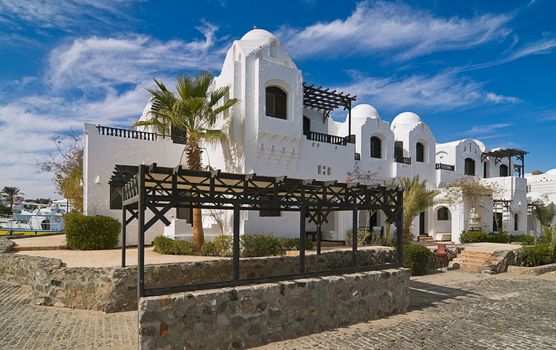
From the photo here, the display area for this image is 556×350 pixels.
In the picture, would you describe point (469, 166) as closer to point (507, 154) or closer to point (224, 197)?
point (507, 154)

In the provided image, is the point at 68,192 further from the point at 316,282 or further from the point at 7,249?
the point at 316,282

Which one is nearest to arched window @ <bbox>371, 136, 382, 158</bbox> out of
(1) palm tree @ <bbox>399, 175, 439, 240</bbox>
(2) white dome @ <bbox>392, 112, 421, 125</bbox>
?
(1) palm tree @ <bbox>399, 175, 439, 240</bbox>

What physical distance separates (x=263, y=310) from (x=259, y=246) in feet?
25.6

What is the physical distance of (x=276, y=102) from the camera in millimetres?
17781

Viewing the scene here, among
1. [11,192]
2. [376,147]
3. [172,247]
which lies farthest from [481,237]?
[11,192]

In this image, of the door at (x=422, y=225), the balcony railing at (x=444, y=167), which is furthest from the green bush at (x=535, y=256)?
the balcony railing at (x=444, y=167)

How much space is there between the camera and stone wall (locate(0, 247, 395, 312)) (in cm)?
903

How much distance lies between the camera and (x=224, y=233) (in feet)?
54.0

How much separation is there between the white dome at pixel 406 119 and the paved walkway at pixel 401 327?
56.7 feet

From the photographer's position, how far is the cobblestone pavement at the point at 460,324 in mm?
6871

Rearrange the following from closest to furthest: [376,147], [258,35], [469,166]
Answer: [258,35] < [376,147] < [469,166]

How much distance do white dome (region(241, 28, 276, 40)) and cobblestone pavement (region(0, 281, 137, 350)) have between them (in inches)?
560

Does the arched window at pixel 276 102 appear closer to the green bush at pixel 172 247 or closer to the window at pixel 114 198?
the green bush at pixel 172 247

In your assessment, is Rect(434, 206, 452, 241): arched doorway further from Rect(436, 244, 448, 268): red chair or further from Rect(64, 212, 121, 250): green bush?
Rect(64, 212, 121, 250): green bush
